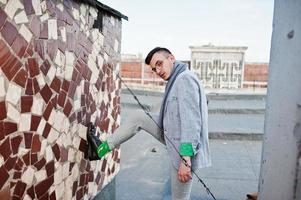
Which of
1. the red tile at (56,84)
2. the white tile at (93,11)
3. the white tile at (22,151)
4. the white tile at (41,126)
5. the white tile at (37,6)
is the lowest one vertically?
the white tile at (22,151)

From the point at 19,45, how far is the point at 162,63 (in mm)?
1321

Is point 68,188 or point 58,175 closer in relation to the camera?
point 58,175

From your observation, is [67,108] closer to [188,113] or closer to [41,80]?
[41,80]

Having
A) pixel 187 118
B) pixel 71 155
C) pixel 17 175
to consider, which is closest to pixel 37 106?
pixel 17 175

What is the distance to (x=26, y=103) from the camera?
2.23 metres

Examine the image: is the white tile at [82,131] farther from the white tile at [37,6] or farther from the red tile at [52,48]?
the white tile at [37,6]

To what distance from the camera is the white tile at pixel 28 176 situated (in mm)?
2271

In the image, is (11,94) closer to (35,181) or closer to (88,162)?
(35,181)

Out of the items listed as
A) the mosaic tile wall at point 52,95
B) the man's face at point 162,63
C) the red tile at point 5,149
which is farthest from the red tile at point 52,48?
the man's face at point 162,63

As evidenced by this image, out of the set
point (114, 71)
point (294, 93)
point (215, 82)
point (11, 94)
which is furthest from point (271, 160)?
point (215, 82)

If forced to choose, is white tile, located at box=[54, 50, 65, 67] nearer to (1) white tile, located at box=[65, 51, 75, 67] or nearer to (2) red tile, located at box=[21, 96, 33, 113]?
(1) white tile, located at box=[65, 51, 75, 67]

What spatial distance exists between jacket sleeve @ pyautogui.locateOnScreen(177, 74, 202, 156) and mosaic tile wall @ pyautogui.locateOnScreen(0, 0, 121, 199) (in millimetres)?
762

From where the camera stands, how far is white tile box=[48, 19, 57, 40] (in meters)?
2.47

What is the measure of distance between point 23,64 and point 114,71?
179 cm
